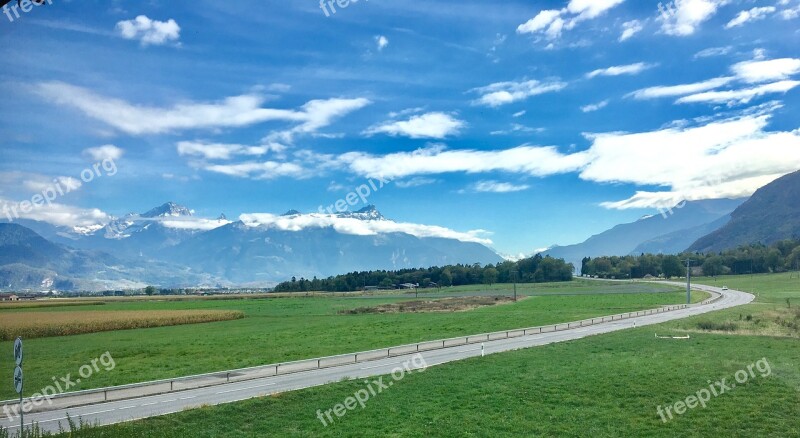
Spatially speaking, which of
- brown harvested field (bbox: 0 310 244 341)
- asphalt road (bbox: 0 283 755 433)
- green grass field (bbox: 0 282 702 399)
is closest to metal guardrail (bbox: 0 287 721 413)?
asphalt road (bbox: 0 283 755 433)

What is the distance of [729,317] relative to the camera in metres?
70.1

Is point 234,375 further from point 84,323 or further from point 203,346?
point 84,323

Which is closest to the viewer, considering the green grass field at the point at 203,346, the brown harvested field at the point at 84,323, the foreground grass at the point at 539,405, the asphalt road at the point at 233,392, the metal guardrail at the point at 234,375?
the foreground grass at the point at 539,405

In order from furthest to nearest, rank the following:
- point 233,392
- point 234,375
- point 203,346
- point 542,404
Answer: point 203,346, point 234,375, point 233,392, point 542,404

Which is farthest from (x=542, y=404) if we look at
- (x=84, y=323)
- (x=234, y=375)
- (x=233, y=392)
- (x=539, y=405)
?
(x=84, y=323)

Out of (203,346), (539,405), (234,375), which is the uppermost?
(234,375)

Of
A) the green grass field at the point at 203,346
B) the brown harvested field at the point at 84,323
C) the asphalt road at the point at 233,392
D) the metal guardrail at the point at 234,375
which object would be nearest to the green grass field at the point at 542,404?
the asphalt road at the point at 233,392

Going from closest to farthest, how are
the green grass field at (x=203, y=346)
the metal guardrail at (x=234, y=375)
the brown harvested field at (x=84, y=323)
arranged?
1. the metal guardrail at (x=234, y=375)
2. the green grass field at (x=203, y=346)
3. the brown harvested field at (x=84, y=323)

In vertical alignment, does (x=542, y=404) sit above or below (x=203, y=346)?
above

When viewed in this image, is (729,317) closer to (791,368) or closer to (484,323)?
(484,323)

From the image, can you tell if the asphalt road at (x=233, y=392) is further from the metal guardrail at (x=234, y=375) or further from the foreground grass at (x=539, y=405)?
the foreground grass at (x=539, y=405)

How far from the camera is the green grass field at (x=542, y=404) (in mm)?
24859

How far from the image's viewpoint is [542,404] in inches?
1135

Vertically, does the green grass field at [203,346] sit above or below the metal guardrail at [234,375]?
below
